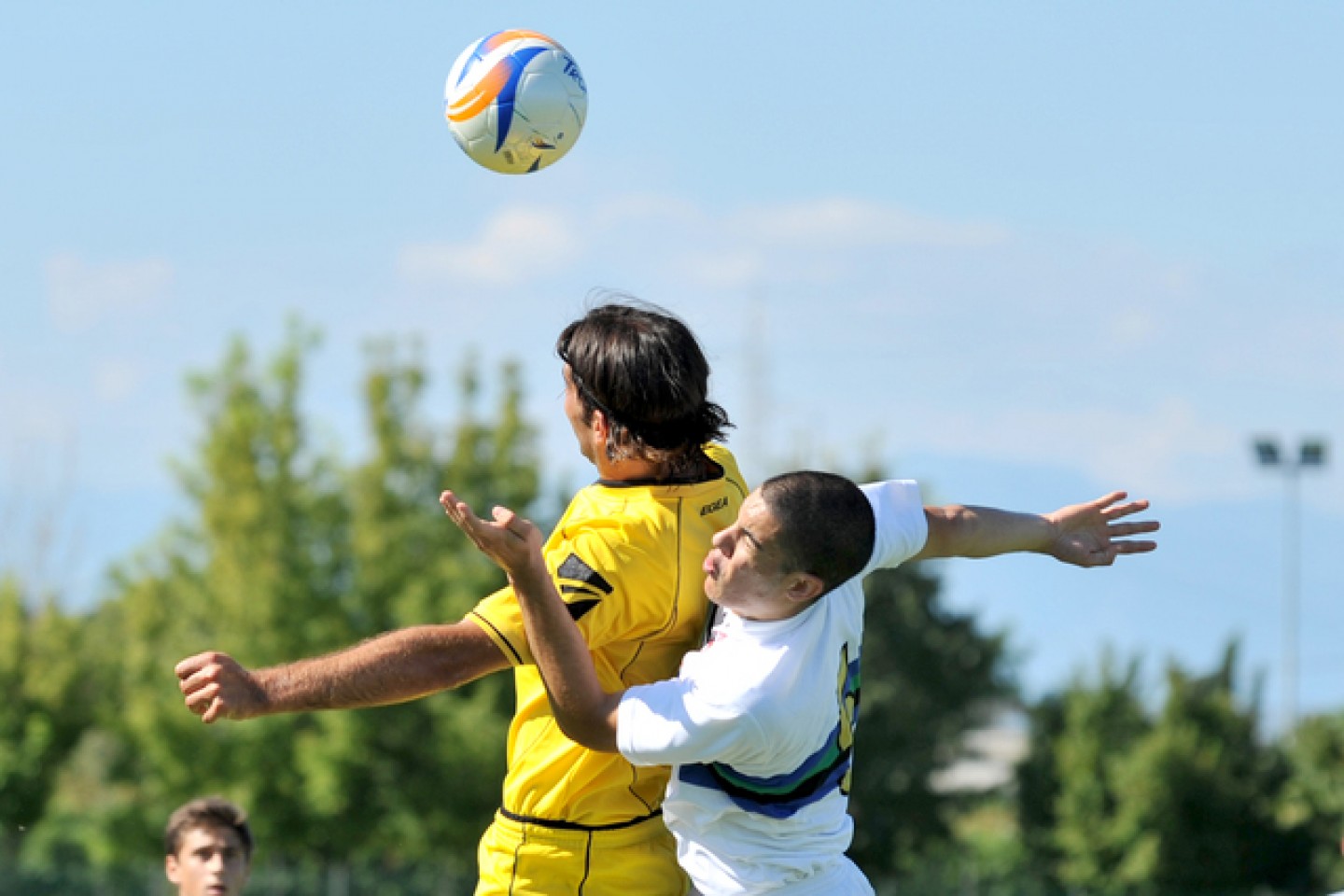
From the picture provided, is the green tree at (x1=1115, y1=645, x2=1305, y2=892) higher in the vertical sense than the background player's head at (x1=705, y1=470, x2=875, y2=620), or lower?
lower

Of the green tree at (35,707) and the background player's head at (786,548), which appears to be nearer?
the background player's head at (786,548)

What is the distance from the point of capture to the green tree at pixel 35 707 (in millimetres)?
32906

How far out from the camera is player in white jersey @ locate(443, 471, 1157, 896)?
14.2 ft

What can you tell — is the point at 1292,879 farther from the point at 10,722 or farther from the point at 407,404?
the point at 10,722

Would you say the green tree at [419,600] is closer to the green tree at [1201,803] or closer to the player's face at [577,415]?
the green tree at [1201,803]

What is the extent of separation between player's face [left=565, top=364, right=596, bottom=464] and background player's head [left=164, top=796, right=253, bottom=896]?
385cm

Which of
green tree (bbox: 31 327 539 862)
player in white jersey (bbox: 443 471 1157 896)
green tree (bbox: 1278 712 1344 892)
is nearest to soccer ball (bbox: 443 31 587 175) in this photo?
player in white jersey (bbox: 443 471 1157 896)

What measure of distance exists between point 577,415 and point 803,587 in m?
0.83

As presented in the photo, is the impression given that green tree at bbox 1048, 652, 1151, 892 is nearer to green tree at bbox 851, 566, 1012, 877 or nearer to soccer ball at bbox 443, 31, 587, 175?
green tree at bbox 851, 566, 1012, 877

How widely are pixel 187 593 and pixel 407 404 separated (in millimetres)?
5530

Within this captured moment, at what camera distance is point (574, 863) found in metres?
4.82

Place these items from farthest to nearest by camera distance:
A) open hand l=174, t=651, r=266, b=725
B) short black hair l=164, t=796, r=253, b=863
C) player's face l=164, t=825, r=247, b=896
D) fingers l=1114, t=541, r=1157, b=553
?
short black hair l=164, t=796, r=253, b=863, player's face l=164, t=825, r=247, b=896, fingers l=1114, t=541, r=1157, b=553, open hand l=174, t=651, r=266, b=725

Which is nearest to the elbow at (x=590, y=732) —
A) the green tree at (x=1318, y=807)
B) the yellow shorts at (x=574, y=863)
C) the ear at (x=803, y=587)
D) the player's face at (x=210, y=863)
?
the yellow shorts at (x=574, y=863)

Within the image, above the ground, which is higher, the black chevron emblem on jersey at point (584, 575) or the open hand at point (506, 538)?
the open hand at point (506, 538)
